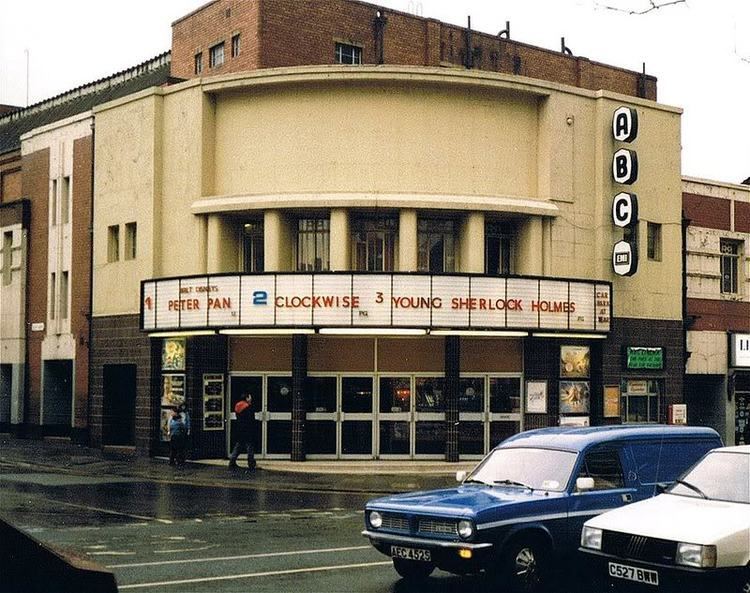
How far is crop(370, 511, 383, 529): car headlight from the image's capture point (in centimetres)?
1261

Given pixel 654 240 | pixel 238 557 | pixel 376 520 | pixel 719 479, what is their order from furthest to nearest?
1. pixel 654 240
2. pixel 238 557
3. pixel 376 520
4. pixel 719 479

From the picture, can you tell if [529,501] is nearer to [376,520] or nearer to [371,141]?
[376,520]

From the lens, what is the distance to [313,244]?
106ft

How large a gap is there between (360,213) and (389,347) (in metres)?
3.70

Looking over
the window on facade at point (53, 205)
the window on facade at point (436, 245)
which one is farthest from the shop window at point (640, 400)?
the window on facade at point (53, 205)

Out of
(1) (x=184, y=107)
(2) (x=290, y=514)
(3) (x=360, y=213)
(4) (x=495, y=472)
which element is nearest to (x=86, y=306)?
(1) (x=184, y=107)

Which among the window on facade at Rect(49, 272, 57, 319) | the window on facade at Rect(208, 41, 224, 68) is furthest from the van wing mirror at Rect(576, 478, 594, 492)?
the window on facade at Rect(208, 41, 224, 68)

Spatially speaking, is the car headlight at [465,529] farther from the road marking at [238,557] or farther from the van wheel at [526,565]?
the road marking at [238,557]

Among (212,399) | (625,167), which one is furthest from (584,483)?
(625,167)

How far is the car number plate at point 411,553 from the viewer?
39.2ft

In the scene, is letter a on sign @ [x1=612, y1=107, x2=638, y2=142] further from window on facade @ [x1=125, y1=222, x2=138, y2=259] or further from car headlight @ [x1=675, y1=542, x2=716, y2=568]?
car headlight @ [x1=675, y1=542, x2=716, y2=568]

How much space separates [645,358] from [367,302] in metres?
9.87

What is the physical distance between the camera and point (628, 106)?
34781 millimetres

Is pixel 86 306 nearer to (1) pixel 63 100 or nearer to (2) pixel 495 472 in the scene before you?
(1) pixel 63 100
